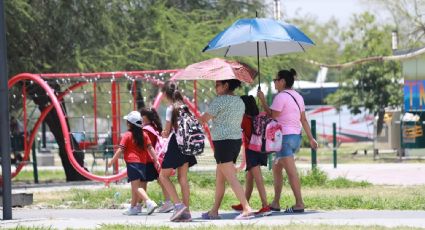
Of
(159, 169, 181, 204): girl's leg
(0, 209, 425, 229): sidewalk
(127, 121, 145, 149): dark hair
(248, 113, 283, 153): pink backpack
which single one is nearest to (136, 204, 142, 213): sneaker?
(0, 209, 425, 229): sidewalk

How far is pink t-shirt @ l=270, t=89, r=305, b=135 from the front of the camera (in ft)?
44.6

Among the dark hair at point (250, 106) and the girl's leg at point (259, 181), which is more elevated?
the dark hair at point (250, 106)

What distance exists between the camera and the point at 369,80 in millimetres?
42188

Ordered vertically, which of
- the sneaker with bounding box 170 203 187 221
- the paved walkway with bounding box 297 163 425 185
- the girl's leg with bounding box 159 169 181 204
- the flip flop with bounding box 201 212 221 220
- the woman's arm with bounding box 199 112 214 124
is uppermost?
the woman's arm with bounding box 199 112 214 124

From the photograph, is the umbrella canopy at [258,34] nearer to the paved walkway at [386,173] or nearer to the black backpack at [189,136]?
the black backpack at [189,136]

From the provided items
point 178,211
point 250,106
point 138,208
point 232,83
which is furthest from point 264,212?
point 138,208

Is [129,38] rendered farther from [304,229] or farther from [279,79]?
[304,229]

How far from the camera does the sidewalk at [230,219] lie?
12.2m

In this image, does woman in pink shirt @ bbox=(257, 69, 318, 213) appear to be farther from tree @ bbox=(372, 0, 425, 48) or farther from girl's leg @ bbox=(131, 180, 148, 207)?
tree @ bbox=(372, 0, 425, 48)

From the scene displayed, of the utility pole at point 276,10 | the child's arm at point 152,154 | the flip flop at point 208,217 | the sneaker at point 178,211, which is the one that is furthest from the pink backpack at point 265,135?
the utility pole at point 276,10

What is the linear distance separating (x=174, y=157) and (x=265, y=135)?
116cm

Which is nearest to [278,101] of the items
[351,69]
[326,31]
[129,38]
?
[129,38]

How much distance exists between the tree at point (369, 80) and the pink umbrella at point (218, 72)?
25.8m

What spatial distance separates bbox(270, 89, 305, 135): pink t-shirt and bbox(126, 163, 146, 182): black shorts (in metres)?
2.26
